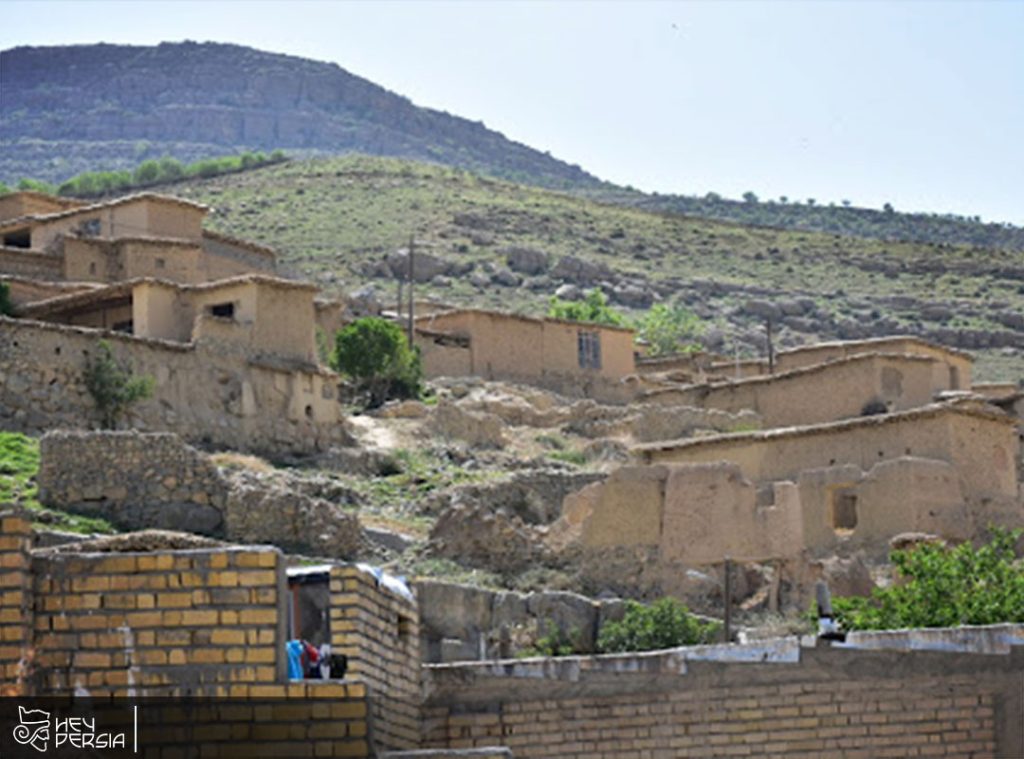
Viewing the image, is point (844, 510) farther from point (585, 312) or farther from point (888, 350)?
point (585, 312)

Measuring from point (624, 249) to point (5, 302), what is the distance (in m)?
50.4

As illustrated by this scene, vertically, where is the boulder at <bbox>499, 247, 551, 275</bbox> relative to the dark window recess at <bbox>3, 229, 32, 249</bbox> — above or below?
above

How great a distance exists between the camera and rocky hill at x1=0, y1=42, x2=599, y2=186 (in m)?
175

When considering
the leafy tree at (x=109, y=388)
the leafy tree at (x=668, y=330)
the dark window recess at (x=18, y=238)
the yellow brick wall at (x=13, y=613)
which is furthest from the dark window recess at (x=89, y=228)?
the yellow brick wall at (x=13, y=613)

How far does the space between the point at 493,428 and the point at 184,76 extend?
154 meters

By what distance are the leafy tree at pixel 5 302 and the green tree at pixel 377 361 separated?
7321 mm

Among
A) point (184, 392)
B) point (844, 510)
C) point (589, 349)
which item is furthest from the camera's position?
point (589, 349)

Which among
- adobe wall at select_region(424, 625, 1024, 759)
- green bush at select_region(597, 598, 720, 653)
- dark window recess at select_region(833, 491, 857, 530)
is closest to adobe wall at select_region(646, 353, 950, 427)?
dark window recess at select_region(833, 491, 857, 530)

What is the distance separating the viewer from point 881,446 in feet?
115

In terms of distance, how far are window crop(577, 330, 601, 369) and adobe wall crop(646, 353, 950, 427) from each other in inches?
256

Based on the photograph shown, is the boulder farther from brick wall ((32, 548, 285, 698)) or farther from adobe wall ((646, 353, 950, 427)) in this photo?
brick wall ((32, 548, 285, 698))

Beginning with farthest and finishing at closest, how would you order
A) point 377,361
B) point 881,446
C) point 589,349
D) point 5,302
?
1. point 589,349
2. point 377,361
3. point 5,302
4. point 881,446

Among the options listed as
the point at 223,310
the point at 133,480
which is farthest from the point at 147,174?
the point at 133,480

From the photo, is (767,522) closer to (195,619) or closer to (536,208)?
(195,619)
